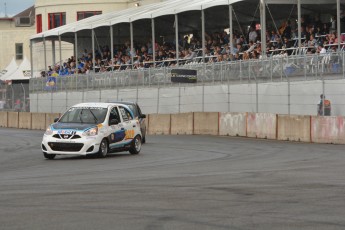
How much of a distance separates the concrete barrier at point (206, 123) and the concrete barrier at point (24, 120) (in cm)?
1629

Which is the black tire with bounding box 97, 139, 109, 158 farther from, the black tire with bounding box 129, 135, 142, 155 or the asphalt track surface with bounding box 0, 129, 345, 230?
the black tire with bounding box 129, 135, 142, 155

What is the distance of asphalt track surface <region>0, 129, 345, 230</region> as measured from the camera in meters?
10.5

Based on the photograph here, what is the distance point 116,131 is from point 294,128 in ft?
30.5

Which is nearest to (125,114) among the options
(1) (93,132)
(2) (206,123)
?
(1) (93,132)

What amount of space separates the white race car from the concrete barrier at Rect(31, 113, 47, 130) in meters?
25.5

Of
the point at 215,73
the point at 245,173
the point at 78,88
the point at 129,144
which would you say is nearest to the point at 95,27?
the point at 78,88

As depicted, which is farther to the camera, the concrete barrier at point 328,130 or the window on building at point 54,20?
the window on building at point 54,20

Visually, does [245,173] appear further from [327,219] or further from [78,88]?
[78,88]

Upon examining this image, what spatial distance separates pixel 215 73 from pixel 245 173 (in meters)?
22.5

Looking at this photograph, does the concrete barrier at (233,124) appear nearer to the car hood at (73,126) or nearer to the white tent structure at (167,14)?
the white tent structure at (167,14)

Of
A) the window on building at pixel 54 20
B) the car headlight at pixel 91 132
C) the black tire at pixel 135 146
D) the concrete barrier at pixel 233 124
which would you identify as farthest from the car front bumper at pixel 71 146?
the window on building at pixel 54 20

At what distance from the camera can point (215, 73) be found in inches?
1560

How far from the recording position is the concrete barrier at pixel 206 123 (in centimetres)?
3806

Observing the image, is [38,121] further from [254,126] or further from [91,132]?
[91,132]
